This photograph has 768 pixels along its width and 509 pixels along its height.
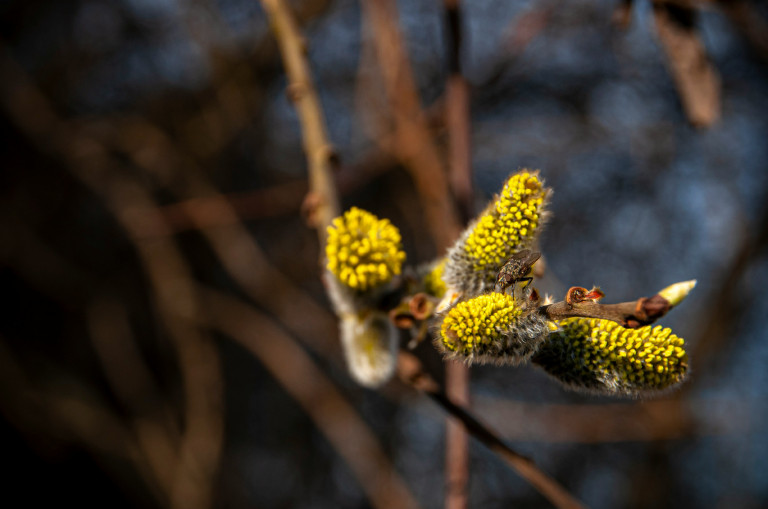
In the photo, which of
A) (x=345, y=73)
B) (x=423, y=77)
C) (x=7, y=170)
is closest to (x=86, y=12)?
(x=7, y=170)

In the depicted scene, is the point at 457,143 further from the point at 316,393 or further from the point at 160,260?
the point at 160,260

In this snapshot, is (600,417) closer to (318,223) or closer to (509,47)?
(509,47)

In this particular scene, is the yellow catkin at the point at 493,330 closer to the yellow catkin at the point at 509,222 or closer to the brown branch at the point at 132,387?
the yellow catkin at the point at 509,222

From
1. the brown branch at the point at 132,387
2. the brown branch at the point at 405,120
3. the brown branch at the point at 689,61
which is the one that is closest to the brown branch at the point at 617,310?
the brown branch at the point at 689,61

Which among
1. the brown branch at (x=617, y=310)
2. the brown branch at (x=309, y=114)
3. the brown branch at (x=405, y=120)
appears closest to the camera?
the brown branch at (x=617, y=310)

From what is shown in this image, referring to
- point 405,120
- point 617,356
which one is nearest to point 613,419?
point 405,120
